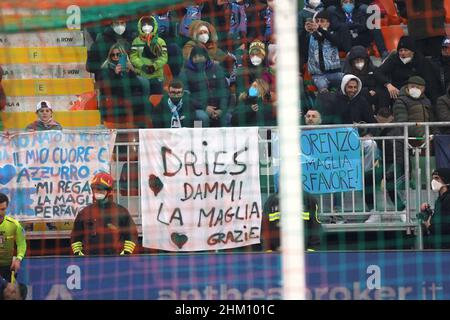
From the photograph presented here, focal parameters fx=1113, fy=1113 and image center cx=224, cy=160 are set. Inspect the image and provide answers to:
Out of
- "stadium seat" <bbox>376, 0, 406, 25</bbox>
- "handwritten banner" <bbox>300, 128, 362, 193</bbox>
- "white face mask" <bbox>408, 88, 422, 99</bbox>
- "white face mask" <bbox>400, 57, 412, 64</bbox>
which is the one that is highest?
"stadium seat" <bbox>376, 0, 406, 25</bbox>

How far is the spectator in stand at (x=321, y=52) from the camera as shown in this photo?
10.7 meters

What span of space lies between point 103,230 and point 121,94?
180 centimetres

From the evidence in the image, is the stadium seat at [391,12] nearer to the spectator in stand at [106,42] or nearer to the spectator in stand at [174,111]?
the spectator in stand at [174,111]

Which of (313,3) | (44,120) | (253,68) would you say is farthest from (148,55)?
(313,3)

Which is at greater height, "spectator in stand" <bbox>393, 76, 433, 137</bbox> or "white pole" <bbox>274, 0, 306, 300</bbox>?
"spectator in stand" <bbox>393, 76, 433, 137</bbox>

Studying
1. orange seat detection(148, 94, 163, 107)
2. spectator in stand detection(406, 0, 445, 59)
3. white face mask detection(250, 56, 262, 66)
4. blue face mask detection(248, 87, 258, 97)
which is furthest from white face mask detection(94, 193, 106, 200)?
spectator in stand detection(406, 0, 445, 59)

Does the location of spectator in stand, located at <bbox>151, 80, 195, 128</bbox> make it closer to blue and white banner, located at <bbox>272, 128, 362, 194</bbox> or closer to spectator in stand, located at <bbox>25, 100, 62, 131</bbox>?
spectator in stand, located at <bbox>25, 100, 62, 131</bbox>

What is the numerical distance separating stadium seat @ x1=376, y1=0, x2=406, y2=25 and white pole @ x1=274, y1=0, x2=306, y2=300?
273 inches

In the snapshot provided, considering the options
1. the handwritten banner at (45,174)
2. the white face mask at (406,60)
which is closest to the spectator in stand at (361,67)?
the white face mask at (406,60)

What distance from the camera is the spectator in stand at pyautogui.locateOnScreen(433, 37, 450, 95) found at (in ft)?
34.3

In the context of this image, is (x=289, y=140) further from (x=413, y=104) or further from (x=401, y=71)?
(x=401, y=71)

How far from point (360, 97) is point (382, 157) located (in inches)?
34.6

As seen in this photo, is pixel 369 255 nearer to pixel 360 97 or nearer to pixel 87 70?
pixel 360 97

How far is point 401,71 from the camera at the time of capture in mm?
10547
